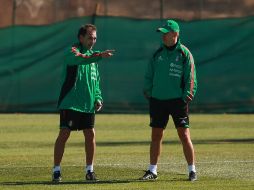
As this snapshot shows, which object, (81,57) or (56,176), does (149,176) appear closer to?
(56,176)

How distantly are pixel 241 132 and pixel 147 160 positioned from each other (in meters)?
6.27

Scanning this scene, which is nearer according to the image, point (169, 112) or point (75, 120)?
point (75, 120)

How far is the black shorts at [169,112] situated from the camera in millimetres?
13320

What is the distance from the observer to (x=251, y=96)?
94.2 feet

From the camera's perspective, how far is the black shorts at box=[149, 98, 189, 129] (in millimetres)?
13320

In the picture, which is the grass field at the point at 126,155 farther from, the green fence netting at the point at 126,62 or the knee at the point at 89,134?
the green fence netting at the point at 126,62

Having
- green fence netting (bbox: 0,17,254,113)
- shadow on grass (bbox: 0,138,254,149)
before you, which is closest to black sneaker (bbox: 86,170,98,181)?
shadow on grass (bbox: 0,138,254,149)

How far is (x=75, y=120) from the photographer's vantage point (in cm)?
1327

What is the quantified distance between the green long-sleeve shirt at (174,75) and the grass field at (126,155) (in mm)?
1043

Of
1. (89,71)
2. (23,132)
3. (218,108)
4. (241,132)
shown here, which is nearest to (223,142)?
(241,132)

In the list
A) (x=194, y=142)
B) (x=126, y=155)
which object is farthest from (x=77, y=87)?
(x=194, y=142)

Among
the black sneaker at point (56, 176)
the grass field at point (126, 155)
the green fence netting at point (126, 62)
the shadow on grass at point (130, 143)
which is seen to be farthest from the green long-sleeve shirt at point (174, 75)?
the green fence netting at point (126, 62)

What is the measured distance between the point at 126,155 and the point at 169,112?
372 centimetres

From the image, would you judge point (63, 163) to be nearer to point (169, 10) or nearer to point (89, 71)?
point (89, 71)
